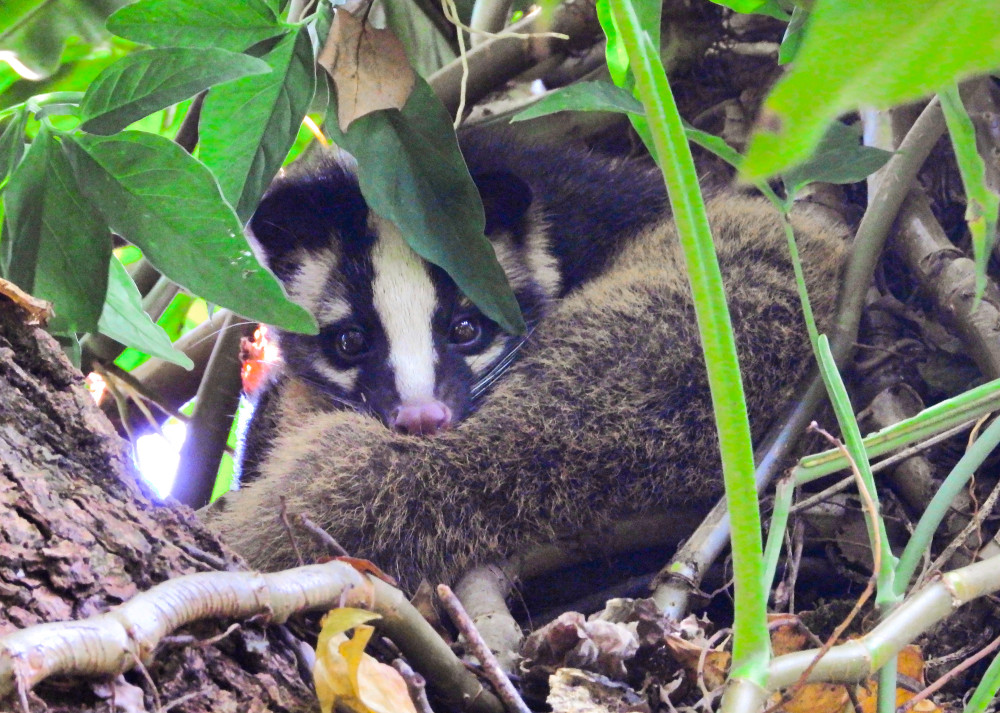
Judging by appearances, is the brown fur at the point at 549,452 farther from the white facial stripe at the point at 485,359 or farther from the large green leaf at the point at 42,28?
the large green leaf at the point at 42,28

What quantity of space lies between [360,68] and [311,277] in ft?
4.92

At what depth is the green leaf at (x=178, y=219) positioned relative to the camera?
4.60 ft

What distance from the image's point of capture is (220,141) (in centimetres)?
161

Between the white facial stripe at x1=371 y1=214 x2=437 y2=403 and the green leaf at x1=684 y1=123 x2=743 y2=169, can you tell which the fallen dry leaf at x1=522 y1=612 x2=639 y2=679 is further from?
the white facial stripe at x1=371 y1=214 x2=437 y2=403

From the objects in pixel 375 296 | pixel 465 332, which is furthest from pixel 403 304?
pixel 465 332

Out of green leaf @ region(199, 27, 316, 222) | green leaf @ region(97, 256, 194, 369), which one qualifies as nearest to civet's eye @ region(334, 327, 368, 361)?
green leaf @ region(97, 256, 194, 369)

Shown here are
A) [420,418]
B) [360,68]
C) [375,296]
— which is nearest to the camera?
[360,68]

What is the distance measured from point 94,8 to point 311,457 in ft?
4.61

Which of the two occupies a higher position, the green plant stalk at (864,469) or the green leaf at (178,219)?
the green leaf at (178,219)

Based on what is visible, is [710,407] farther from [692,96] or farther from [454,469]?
[692,96]

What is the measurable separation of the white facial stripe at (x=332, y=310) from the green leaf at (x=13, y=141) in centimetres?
145

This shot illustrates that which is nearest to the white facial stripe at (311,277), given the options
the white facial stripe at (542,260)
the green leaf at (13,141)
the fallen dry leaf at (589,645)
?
the white facial stripe at (542,260)

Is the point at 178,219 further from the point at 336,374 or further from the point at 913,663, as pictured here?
the point at 336,374

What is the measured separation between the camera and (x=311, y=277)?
10.1 feet
